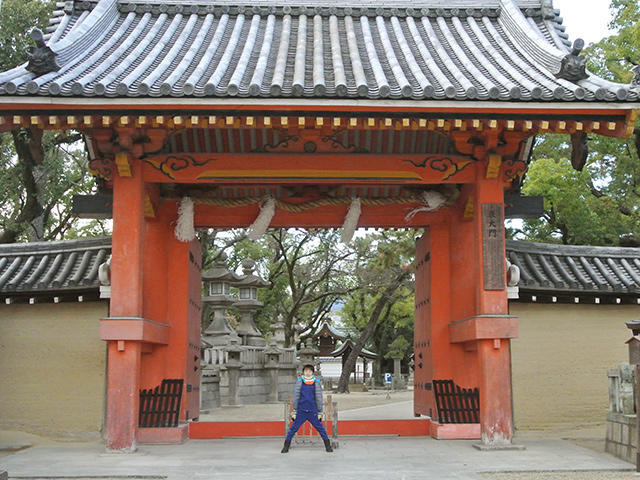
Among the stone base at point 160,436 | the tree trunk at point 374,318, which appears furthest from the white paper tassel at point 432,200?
the tree trunk at point 374,318

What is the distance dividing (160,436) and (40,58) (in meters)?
5.15

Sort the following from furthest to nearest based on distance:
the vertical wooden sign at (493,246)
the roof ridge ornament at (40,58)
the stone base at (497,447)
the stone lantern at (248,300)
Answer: the stone lantern at (248,300), the vertical wooden sign at (493,246), the stone base at (497,447), the roof ridge ornament at (40,58)

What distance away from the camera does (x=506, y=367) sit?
8.59m

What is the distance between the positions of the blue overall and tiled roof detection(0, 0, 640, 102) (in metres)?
3.57

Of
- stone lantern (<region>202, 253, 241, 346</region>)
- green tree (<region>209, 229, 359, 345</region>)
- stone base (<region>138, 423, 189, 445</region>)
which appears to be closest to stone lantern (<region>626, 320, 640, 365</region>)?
stone base (<region>138, 423, 189, 445</region>)

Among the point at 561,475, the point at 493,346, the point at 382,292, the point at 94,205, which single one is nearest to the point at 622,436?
the point at 561,475

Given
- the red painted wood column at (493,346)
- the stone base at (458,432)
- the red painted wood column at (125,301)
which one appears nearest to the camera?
the red painted wood column at (125,301)

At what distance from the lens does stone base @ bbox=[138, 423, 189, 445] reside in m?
9.37

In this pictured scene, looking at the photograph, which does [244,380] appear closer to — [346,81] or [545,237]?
[545,237]

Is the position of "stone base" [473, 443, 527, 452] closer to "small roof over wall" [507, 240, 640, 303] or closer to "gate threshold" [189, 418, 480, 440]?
"gate threshold" [189, 418, 480, 440]

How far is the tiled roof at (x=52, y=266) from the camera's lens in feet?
33.8

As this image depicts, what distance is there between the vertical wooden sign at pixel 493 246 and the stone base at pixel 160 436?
15.3 feet

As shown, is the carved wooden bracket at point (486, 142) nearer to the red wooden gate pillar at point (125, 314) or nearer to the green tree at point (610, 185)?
the red wooden gate pillar at point (125, 314)

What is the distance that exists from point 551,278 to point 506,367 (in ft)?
9.16
